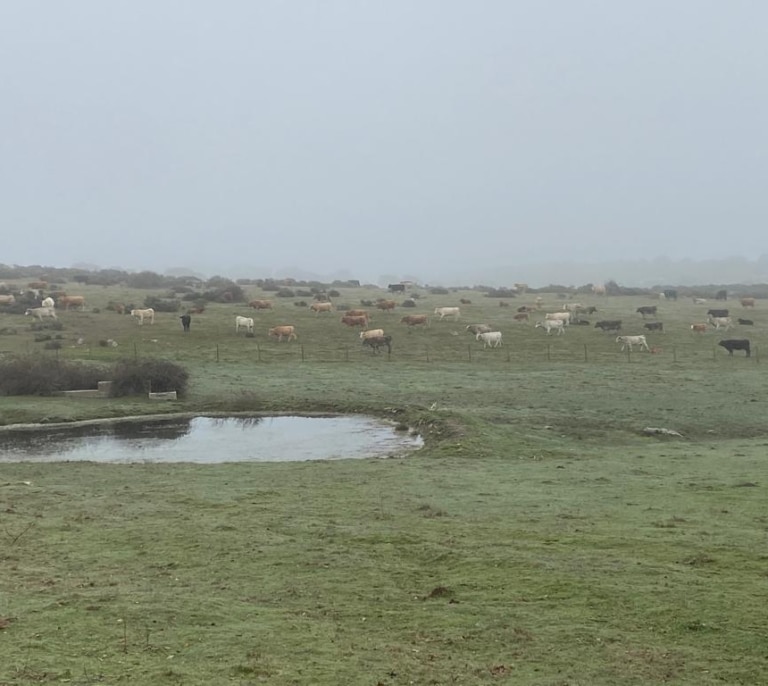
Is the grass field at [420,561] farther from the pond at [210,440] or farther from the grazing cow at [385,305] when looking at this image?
the grazing cow at [385,305]

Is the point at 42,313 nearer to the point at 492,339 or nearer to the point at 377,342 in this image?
the point at 377,342

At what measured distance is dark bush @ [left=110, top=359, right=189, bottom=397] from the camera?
1436 inches

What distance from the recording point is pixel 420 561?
13.0 m

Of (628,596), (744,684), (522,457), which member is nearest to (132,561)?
(628,596)

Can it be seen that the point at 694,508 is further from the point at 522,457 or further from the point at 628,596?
the point at 522,457

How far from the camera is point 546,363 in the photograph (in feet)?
153

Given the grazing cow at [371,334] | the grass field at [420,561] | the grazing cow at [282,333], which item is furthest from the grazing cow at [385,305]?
the grass field at [420,561]

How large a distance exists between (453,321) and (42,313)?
93.8 feet

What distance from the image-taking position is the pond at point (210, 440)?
26.0 m

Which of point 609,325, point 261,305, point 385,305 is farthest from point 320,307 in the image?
point 609,325

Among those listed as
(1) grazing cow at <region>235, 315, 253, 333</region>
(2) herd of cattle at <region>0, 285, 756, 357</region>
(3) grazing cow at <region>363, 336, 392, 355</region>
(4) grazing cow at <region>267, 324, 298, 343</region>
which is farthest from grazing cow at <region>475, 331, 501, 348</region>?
(1) grazing cow at <region>235, 315, 253, 333</region>

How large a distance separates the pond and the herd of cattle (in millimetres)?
19190

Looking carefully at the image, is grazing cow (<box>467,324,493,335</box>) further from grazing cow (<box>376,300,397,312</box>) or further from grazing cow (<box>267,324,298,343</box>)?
grazing cow (<box>376,300,397,312</box>)

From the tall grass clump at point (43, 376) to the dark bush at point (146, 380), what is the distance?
131 cm
